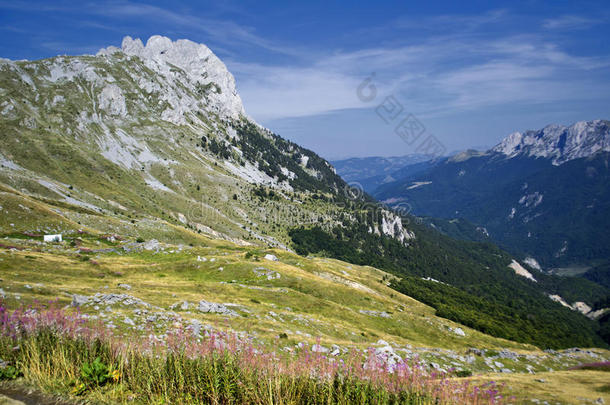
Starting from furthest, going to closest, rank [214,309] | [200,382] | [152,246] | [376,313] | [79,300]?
[152,246], [376,313], [214,309], [79,300], [200,382]

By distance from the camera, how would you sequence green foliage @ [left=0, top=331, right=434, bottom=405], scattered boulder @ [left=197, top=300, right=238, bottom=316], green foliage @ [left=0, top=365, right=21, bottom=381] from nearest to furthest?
green foliage @ [left=0, top=331, right=434, bottom=405]
green foliage @ [left=0, top=365, right=21, bottom=381]
scattered boulder @ [left=197, top=300, right=238, bottom=316]

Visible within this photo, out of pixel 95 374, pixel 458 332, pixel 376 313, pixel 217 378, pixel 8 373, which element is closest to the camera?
pixel 217 378

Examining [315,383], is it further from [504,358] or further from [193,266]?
[193,266]

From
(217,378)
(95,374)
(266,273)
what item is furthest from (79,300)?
(266,273)

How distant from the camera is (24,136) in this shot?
16862 centimetres

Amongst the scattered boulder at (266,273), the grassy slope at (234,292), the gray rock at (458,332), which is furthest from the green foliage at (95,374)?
the gray rock at (458,332)

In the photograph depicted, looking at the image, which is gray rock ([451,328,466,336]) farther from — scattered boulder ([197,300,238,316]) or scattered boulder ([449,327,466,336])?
scattered boulder ([197,300,238,316])

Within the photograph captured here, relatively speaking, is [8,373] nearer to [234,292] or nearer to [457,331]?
[234,292]

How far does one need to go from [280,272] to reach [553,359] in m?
46.2

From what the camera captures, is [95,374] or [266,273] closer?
[95,374]

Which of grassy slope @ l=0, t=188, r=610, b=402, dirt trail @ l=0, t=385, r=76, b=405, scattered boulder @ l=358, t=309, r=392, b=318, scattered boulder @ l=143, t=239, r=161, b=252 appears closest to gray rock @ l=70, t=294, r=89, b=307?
grassy slope @ l=0, t=188, r=610, b=402

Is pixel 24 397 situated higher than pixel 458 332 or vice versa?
pixel 24 397

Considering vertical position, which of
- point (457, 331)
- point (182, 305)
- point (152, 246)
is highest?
point (152, 246)

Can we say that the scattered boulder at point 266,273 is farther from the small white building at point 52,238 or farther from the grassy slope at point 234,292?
the small white building at point 52,238
